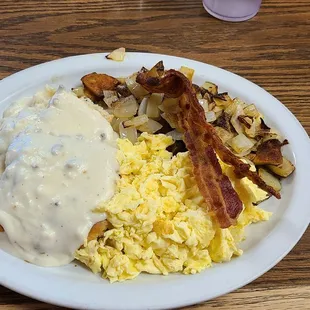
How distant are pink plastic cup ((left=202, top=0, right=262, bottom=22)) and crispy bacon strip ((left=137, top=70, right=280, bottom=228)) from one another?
121cm

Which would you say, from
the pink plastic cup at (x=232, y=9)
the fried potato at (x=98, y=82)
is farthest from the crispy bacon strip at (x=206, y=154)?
the pink plastic cup at (x=232, y=9)

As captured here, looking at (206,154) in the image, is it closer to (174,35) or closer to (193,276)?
(193,276)

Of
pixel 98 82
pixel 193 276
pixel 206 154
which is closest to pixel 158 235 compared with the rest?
pixel 193 276

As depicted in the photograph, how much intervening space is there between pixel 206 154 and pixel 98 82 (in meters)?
0.66

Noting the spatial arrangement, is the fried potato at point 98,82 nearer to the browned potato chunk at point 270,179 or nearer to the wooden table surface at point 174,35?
the wooden table surface at point 174,35

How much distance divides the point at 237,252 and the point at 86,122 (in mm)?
712

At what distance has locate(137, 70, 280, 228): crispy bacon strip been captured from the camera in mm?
1712

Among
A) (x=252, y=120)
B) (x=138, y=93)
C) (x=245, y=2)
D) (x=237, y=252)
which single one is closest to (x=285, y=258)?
(x=237, y=252)

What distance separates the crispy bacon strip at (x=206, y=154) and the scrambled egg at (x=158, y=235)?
0.05 m

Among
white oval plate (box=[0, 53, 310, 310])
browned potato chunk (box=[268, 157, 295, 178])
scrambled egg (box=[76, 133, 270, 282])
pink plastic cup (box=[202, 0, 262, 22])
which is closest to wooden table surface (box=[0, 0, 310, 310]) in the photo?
pink plastic cup (box=[202, 0, 262, 22])

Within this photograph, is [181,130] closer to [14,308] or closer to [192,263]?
[192,263]

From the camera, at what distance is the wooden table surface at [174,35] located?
2.69 metres

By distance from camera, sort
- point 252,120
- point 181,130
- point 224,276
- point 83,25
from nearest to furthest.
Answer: point 224,276, point 181,130, point 252,120, point 83,25

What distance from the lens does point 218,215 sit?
169 cm
